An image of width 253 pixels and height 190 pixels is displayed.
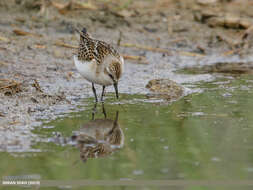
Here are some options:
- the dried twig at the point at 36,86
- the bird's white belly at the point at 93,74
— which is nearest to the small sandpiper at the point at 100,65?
the bird's white belly at the point at 93,74

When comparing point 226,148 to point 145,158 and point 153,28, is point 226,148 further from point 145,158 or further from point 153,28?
point 153,28

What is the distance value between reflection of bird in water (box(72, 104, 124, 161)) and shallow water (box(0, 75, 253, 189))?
0.04 feet

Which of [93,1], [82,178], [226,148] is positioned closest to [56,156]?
[82,178]

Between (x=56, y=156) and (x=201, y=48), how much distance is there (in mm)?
7065

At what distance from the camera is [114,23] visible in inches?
491

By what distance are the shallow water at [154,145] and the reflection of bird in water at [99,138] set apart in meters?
0.01

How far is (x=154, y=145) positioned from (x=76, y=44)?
5.56 metres

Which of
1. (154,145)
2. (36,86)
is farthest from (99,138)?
(36,86)

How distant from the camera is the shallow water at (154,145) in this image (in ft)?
16.7

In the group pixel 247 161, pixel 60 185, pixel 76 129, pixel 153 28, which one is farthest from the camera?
pixel 153 28

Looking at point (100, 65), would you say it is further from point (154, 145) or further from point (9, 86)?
point (154, 145)

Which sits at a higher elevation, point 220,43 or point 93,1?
point 93,1

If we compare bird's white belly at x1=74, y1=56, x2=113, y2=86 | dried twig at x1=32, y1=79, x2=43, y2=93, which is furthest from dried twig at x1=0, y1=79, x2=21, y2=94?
bird's white belly at x1=74, y1=56, x2=113, y2=86

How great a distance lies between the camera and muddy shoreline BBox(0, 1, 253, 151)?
766 centimetres
